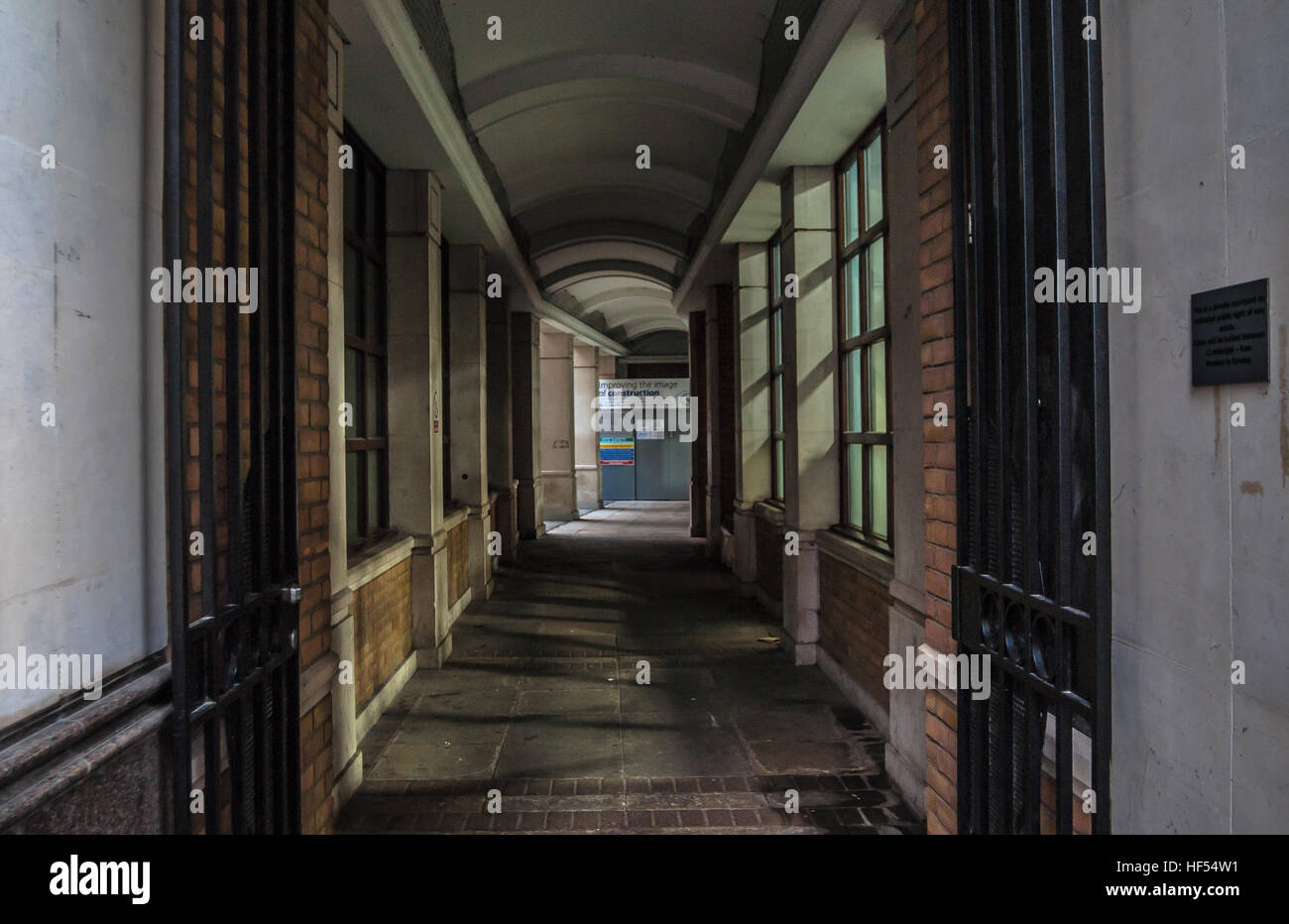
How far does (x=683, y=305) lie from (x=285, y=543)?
9852 mm

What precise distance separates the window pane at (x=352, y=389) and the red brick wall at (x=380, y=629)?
0.92 metres

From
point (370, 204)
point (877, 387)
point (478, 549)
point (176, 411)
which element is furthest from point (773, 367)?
point (176, 411)

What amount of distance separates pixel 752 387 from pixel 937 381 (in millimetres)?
5488

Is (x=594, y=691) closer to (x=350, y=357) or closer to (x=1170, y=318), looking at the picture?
(x=350, y=357)

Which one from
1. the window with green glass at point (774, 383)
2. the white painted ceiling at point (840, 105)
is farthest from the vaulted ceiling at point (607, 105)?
the window with green glass at point (774, 383)

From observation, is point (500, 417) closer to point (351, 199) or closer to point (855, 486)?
point (351, 199)

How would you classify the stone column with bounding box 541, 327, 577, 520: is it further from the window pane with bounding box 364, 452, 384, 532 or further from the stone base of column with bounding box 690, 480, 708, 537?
the window pane with bounding box 364, 452, 384, 532

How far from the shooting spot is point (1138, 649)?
1.73m

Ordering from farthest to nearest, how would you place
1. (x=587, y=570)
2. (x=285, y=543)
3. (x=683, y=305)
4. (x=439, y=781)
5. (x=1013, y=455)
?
1. (x=683, y=305)
2. (x=587, y=570)
3. (x=439, y=781)
4. (x=285, y=543)
5. (x=1013, y=455)

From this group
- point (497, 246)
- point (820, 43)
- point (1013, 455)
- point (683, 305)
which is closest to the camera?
point (1013, 455)

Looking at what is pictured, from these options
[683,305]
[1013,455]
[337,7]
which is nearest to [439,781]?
[1013,455]

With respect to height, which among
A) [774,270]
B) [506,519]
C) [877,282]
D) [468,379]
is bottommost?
[506,519]

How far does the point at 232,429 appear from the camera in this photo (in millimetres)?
2086

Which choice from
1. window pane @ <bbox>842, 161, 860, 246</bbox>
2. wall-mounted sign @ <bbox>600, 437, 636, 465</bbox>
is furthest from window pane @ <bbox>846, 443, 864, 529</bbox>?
wall-mounted sign @ <bbox>600, 437, 636, 465</bbox>
